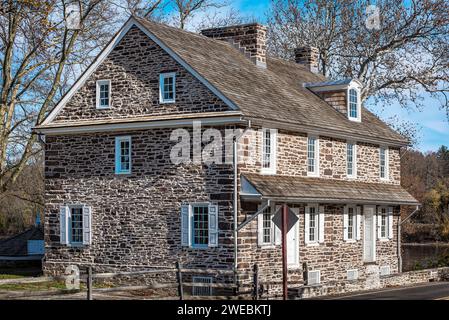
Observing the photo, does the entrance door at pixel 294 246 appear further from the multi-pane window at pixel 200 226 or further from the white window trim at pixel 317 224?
the multi-pane window at pixel 200 226

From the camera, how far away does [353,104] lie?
3647cm

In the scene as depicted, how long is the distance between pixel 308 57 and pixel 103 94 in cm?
1337

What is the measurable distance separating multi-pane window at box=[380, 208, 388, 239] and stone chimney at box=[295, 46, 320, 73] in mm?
7909

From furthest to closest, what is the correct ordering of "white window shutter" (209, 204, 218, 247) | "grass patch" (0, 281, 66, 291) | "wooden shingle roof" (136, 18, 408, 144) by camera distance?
"wooden shingle roof" (136, 18, 408, 144) → "grass patch" (0, 281, 66, 291) → "white window shutter" (209, 204, 218, 247)

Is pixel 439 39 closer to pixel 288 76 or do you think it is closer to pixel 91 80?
pixel 288 76

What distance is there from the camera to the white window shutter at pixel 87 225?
31297 millimetres

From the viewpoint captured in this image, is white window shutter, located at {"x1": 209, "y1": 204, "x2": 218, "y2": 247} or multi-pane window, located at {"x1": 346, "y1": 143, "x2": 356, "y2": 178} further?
multi-pane window, located at {"x1": 346, "y1": 143, "x2": 356, "y2": 178}

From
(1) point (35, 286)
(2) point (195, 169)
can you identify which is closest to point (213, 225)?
(2) point (195, 169)

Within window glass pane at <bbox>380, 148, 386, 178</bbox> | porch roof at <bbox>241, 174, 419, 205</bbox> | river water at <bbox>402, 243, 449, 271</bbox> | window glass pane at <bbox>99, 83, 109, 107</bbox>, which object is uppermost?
window glass pane at <bbox>99, 83, 109, 107</bbox>

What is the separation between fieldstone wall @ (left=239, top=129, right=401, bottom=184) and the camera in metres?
29.1

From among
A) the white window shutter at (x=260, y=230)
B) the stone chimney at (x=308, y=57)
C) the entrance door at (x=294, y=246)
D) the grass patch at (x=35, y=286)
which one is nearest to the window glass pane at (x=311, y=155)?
the entrance door at (x=294, y=246)

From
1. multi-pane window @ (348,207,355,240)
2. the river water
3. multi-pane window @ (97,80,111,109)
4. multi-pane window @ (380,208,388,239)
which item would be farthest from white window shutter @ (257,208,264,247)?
the river water

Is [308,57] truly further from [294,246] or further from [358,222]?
[294,246]

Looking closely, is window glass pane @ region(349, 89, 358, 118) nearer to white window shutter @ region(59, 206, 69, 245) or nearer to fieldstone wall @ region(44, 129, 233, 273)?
fieldstone wall @ region(44, 129, 233, 273)
